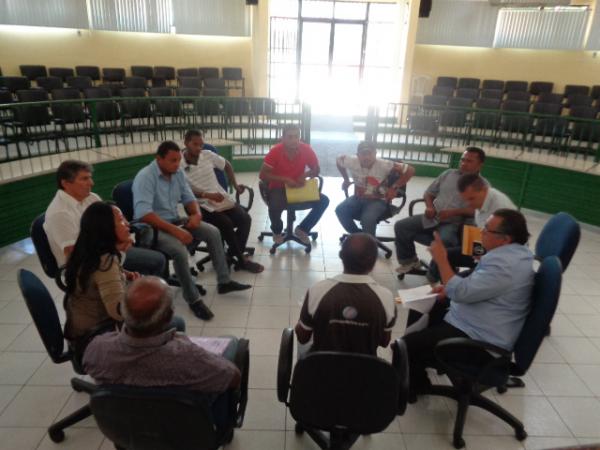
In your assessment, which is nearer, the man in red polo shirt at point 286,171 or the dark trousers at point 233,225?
the dark trousers at point 233,225

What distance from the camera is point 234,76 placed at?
360 inches

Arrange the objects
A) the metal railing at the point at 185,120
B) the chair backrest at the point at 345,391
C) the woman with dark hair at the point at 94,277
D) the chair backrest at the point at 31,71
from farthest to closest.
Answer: the chair backrest at the point at 31,71 → the metal railing at the point at 185,120 → the woman with dark hair at the point at 94,277 → the chair backrest at the point at 345,391

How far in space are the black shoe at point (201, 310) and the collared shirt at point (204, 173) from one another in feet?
3.42

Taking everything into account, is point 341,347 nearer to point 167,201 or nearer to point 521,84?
point 167,201

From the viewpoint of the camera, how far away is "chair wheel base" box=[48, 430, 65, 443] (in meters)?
1.88

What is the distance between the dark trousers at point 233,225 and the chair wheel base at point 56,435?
1824 mm

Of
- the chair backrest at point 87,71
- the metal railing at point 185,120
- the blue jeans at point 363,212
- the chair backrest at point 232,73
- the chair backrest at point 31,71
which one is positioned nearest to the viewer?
the blue jeans at point 363,212

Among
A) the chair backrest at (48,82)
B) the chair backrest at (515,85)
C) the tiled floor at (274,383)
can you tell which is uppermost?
the chair backrest at (515,85)

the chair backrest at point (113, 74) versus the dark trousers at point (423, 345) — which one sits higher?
the chair backrest at point (113, 74)

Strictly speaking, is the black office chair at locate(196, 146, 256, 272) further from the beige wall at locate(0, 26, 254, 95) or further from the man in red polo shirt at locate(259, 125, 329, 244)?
the beige wall at locate(0, 26, 254, 95)

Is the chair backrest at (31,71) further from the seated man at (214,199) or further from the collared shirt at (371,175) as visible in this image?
the collared shirt at (371,175)

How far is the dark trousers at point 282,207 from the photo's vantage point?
12.5 ft

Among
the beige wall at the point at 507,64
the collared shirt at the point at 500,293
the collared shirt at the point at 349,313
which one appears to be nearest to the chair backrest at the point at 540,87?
the beige wall at the point at 507,64

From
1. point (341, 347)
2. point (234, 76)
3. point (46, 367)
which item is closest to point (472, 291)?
point (341, 347)
